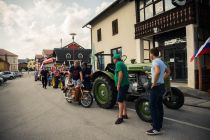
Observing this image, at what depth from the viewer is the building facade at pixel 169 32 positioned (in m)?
10.3

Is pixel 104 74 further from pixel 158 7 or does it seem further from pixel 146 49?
pixel 146 49

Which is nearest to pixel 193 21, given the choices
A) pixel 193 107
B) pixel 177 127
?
pixel 193 107

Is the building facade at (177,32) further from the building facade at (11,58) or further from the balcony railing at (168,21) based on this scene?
the building facade at (11,58)

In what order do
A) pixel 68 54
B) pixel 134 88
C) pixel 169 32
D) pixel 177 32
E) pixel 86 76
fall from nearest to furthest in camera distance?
pixel 134 88 → pixel 86 76 → pixel 177 32 → pixel 169 32 → pixel 68 54

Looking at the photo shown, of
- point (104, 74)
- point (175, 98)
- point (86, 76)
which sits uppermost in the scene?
point (104, 74)

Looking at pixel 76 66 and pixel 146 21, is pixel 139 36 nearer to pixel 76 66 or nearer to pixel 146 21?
pixel 146 21

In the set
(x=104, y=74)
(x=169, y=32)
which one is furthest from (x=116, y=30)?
(x=104, y=74)

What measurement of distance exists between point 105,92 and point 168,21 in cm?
690

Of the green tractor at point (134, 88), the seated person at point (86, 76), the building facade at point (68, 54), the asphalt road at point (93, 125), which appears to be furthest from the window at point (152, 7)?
the building facade at point (68, 54)

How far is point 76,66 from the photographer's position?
8352mm

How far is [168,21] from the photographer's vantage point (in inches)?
448

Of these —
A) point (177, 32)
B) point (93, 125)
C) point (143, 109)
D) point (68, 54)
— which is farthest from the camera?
point (68, 54)

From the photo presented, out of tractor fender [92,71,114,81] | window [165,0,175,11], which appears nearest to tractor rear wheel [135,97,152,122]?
tractor fender [92,71,114,81]

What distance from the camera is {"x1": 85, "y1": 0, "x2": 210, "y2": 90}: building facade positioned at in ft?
33.8
